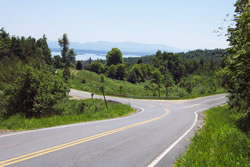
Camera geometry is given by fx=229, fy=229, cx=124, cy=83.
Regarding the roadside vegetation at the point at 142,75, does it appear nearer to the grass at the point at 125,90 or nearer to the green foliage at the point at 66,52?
the grass at the point at 125,90

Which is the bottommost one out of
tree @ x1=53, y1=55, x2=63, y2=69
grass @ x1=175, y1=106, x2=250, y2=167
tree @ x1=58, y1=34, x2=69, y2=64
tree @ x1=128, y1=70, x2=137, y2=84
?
grass @ x1=175, y1=106, x2=250, y2=167

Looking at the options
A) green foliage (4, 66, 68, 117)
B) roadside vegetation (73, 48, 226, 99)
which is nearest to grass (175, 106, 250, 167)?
green foliage (4, 66, 68, 117)

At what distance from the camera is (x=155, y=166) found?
6.70 m

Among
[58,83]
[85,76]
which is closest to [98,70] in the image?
[85,76]

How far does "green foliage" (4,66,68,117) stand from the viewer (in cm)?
1820

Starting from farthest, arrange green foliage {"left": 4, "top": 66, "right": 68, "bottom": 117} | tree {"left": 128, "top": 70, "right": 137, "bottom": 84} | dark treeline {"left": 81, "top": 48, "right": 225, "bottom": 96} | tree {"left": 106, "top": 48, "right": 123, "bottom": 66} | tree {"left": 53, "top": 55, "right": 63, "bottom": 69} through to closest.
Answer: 1. tree {"left": 106, "top": 48, "right": 123, "bottom": 66}
2. tree {"left": 53, "top": 55, "right": 63, "bottom": 69}
3. tree {"left": 128, "top": 70, "right": 137, "bottom": 84}
4. dark treeline {"left": 81, "top": 48, "right": 225, "bottom": 96}
5. green foliage {"left": 4, "top": 66, "right": 68, "bottom": 117}

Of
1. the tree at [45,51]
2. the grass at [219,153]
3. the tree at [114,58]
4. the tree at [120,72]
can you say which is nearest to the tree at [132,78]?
the tree at [120,72]

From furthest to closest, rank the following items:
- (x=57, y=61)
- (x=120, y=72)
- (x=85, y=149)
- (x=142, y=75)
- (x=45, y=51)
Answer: (x=142, y=75) < (x=120, y=72) < (x=57, y=61) < (x=45, y=51) < (x=85, y=149)

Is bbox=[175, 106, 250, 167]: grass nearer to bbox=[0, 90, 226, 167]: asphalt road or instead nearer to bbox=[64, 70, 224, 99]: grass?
bbox=[0, 90, 226, 167]: asphalt road

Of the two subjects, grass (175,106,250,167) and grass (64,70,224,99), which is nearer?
grass (175,106,250,167)

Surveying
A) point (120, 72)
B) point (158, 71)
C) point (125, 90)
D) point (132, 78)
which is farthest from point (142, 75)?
point (125, 90)

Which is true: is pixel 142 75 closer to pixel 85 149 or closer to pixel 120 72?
pixel 120 72

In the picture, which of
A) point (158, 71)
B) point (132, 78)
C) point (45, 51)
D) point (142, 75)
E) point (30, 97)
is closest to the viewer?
point (30, 97)

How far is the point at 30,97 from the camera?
1839 centimetres
